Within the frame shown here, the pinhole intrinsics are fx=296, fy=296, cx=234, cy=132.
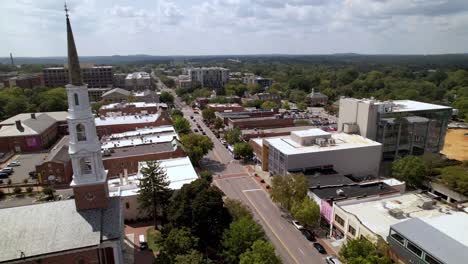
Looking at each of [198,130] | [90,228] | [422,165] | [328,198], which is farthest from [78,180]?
[198,130]

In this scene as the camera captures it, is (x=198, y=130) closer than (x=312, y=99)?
Yes

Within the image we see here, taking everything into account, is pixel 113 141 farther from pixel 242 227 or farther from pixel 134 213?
pixel 242 227

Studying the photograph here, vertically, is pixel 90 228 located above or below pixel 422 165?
above

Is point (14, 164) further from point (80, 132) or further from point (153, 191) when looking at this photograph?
point (80, 132)

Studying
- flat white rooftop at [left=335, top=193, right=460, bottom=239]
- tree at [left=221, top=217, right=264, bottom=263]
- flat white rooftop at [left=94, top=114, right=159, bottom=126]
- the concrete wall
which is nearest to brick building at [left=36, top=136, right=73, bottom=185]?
flat white rooftop at [left=94, top=114, right=159, bottom=126]

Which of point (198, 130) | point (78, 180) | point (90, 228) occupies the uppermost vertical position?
point (78, 180)

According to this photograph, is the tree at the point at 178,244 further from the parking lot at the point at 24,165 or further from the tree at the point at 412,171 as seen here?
the parking lot at the point at 24,165

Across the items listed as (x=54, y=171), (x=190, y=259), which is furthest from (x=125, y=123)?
(x=190, y=259)
